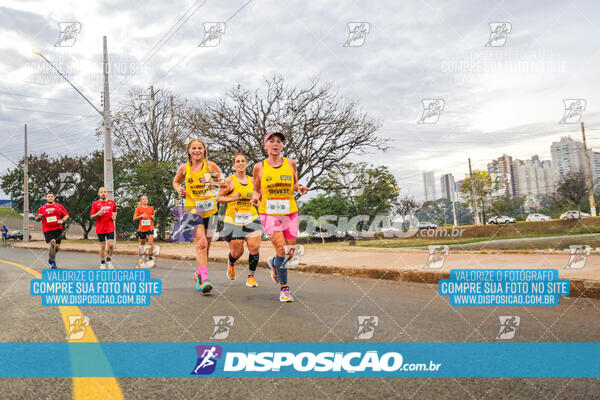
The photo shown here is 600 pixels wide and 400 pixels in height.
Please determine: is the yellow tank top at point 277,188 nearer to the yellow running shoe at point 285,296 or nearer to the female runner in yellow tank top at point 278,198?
the female runner in yellow tank top at point 278,198

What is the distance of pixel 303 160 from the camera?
26953mm

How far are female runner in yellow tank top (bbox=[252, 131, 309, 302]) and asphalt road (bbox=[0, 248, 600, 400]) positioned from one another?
1.78 ft

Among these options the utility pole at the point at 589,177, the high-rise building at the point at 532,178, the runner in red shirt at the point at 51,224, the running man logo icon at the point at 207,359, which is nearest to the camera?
the running man logo icon at the point at 207,359

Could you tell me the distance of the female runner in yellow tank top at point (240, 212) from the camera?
19.5 feet

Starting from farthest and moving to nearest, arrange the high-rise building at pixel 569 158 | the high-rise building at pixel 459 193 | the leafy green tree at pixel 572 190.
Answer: the high-rise building at pixel 459 193
the high-rise building at pixel 569 158
the leafy green tree at pixel 572 190

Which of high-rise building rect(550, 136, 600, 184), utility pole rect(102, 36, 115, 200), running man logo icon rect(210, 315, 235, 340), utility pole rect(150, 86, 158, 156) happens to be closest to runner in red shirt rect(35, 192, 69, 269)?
running man logo icon rect(210, 315, 235, 340)

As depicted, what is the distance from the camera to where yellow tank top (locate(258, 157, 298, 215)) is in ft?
16.5

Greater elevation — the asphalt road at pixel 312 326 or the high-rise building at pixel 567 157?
the high-rise building at pixel 567 157

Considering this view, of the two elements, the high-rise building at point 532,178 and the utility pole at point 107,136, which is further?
the high-rise building at point 532,178

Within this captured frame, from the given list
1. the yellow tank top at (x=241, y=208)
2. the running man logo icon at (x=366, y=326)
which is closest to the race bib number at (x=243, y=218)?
the yellow tank top at (x=241, y=208)

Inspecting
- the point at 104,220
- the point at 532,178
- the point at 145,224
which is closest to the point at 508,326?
the point at 104,220

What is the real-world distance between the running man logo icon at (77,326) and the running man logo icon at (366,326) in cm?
222

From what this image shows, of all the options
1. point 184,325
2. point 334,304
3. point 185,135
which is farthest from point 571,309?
point 185,135

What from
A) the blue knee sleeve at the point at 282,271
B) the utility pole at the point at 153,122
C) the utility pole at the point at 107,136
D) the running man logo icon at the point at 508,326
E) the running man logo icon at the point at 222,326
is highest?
the utility pole at the point at 153,122
